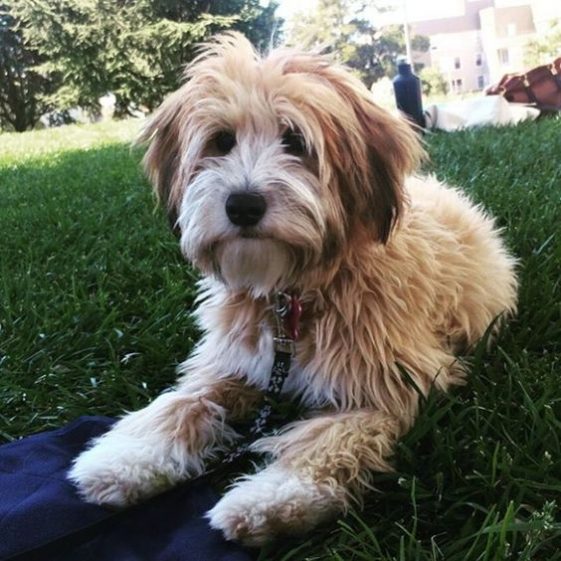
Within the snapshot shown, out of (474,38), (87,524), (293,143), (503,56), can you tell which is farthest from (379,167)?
(474,38)

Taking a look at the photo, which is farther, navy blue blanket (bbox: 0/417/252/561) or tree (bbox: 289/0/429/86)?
tree (bbox: 289/0/429/86)

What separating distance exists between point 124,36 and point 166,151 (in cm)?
1819

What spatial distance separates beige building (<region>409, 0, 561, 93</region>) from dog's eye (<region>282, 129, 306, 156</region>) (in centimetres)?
4818

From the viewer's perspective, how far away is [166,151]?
7.51 ft

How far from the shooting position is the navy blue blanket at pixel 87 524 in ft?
5.36

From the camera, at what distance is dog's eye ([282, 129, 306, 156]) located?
6.60 ft

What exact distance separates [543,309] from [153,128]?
4.91ft

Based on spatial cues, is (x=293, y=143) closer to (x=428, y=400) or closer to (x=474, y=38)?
(x=428, y=400)

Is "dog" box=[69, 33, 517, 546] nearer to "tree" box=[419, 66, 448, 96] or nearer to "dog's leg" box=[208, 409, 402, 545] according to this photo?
"dog's leg" box=[208, 409, 402, 545]

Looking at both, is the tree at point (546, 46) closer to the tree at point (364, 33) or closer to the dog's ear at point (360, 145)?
the tree at point (364, 33)

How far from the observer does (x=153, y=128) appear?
2.30 m

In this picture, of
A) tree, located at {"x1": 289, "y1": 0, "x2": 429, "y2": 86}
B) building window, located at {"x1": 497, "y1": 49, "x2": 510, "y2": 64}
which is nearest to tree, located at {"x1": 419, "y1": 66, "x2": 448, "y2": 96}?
tree, located at {"x1": 289, "y1": 0, "x2": 429, "y2": 86}

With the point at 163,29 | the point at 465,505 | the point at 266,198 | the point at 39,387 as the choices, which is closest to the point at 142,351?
the point at 39,387

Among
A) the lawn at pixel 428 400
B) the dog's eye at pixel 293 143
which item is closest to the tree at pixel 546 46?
the lawn at pixel 428 400
